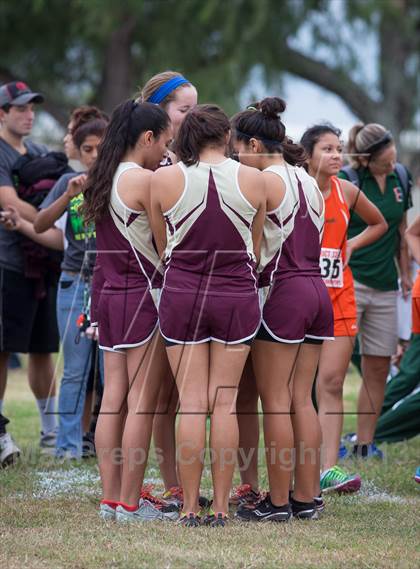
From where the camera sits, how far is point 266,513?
5.36 m

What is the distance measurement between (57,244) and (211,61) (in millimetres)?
14469

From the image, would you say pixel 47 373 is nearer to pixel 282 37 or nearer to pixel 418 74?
pixel 282 37

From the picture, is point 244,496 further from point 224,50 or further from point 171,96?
point 224,50

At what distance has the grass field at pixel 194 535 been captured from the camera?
14.6ft

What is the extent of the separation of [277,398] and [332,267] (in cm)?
136

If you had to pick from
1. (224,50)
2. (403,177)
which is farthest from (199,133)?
(224,50)

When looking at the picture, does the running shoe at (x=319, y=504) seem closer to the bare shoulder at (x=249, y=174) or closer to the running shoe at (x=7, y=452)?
the bare shoulder at (x=249, y=174)

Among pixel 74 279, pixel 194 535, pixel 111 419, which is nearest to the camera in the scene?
pixel 194 535

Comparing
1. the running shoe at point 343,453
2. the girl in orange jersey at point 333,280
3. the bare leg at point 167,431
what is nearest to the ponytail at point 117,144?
the bare leg at point 167,431

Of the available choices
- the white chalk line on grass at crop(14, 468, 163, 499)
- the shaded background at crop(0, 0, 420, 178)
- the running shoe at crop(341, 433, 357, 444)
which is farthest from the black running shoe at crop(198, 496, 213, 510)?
the shaded background at crop(0, 0, 420, 178)

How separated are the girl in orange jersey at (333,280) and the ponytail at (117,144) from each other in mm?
1340

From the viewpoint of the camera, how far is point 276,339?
527 centimetres

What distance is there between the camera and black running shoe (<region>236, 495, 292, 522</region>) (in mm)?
5340

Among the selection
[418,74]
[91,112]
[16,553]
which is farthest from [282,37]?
[16,553]
